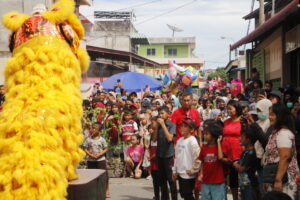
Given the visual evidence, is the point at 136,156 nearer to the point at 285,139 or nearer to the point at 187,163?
the point at 187,163

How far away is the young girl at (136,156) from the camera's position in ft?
38.8

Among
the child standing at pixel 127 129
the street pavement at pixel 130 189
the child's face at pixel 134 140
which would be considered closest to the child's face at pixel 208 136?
Result: the street pavement at pixel 130 189

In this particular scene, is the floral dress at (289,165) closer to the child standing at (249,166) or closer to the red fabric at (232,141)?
the child standing at (249,166)

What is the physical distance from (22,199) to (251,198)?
3619 mm

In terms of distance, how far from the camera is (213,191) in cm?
702

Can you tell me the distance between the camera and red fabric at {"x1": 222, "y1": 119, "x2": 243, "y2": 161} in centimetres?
766

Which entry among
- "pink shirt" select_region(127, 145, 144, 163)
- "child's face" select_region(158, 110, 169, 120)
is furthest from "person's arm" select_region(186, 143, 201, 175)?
"pink shirt" select_region(127, 145, 144, 163)

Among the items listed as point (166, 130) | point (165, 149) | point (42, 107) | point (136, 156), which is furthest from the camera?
point (136, 156)

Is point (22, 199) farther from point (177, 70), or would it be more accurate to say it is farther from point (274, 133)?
point (177, 70)

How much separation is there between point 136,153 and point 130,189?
4.88ft

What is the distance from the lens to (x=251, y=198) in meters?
7.02

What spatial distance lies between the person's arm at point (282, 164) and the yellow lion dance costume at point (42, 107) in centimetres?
220

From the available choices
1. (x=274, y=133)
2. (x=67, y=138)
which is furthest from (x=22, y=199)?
(x=274, y=133)

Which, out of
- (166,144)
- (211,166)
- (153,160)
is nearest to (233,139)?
(211,166)
